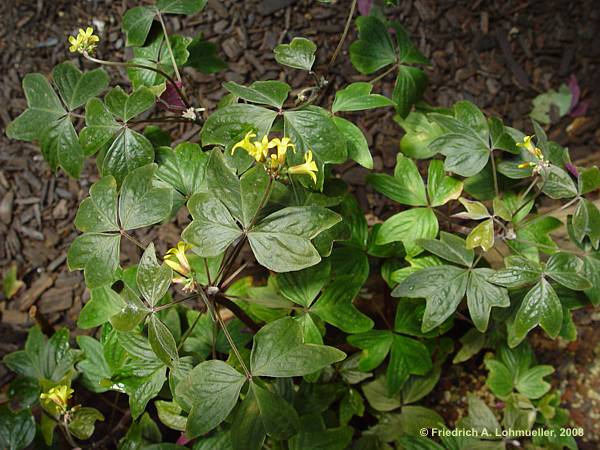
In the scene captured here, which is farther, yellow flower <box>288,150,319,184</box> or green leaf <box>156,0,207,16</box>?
green leaf <box>156,0,207,16</box>

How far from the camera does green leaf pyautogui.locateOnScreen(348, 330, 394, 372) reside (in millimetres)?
1413

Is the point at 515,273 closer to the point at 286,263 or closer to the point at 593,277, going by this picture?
the point at 593,277

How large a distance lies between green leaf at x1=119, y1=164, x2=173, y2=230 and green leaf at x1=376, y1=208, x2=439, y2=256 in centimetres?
54

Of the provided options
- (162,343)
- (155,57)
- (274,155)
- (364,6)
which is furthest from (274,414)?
(364,6)

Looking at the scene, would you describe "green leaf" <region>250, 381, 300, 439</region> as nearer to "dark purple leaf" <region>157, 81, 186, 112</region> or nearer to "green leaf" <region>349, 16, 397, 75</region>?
"dark purple leaf" <region>157, 81, 186, 112</region>

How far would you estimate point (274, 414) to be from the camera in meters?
1.02

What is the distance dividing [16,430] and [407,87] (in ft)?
4.24

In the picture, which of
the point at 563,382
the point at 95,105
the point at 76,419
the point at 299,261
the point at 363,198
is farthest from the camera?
the point at 363,198

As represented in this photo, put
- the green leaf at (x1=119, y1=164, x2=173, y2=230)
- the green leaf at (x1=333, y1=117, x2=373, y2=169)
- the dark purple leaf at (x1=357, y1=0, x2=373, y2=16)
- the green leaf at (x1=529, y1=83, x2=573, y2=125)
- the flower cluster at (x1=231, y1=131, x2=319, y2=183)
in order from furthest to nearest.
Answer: the green leaf at (x1=529, y1=83, x2=573, y2=125) → the dark purple leaf at (x1=357, y1=0, x2=373, y2=16) → the green leaf at (x1=333, y1=117, x2=373, y2=169) → the green leaf at (x1=119, y1=164, x2=173, y2=230) → the flower cluster at (x1=231, y1=131, x2=319, y2=183)

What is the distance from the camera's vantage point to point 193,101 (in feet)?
6.75

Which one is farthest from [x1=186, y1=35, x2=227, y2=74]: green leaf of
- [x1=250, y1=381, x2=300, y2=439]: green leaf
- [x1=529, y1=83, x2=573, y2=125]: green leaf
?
[x1=529, y1=83, x2=573, y2=125]: green leaf

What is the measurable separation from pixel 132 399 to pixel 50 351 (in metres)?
0.39

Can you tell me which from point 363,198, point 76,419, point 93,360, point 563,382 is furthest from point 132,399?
point 563,382

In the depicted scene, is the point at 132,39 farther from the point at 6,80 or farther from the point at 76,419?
the point at 6,80
